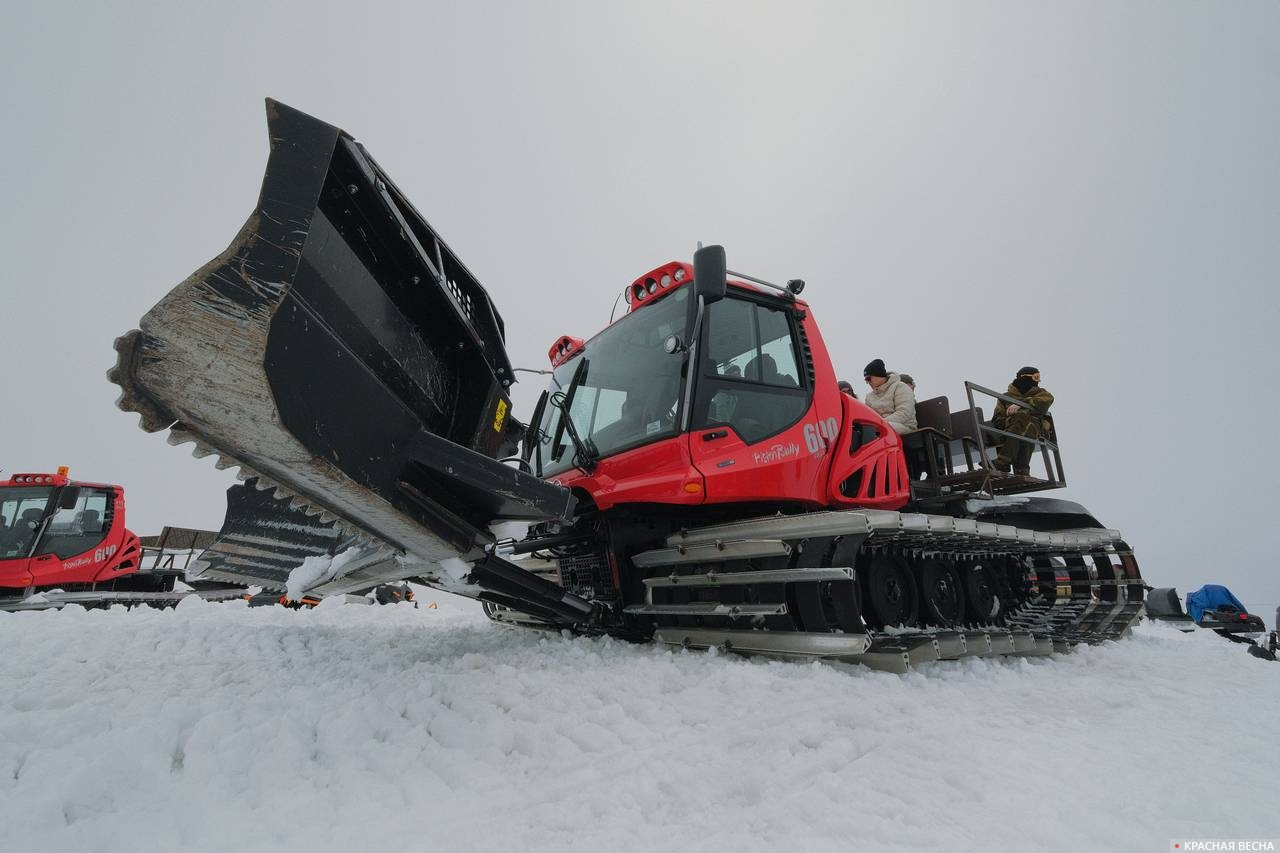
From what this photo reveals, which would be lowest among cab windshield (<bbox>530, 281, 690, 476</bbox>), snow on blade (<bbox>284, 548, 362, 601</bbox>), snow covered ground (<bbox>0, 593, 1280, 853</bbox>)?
snow covered ground (<bbox>0, 593, 1280, 853</bbox>)

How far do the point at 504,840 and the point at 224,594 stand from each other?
9.03m

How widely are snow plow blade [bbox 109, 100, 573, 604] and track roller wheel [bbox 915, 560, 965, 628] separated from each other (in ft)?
9.57

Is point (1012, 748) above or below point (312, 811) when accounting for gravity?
below

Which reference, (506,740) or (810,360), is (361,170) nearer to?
(506,740)

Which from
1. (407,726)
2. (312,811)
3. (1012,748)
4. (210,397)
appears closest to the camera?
(312,811)

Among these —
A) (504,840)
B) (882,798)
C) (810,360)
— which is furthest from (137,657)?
(810,360)

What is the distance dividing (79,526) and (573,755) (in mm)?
10686

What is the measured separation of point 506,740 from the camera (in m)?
2.00

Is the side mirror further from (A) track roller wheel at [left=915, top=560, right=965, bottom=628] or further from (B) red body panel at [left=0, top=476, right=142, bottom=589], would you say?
(B) red body panel at [left=0, top=476, right=142, bottom=589]

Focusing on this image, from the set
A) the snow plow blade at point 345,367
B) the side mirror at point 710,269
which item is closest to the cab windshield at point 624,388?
the side mirror at point 710,269

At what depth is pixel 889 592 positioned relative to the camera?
13.3ft

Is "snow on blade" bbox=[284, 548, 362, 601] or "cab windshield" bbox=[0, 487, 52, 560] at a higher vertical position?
"cab windshield" bbox=[0, 487, 52, 560]

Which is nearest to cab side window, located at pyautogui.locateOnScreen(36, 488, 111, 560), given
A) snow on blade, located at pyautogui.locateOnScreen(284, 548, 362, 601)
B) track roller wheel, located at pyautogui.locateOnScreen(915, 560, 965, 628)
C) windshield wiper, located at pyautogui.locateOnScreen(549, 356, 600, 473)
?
snow on blade, located at pyautogui.locateOnScreen(284, 548, 362, 601)

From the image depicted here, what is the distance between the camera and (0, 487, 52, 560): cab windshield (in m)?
8.52
